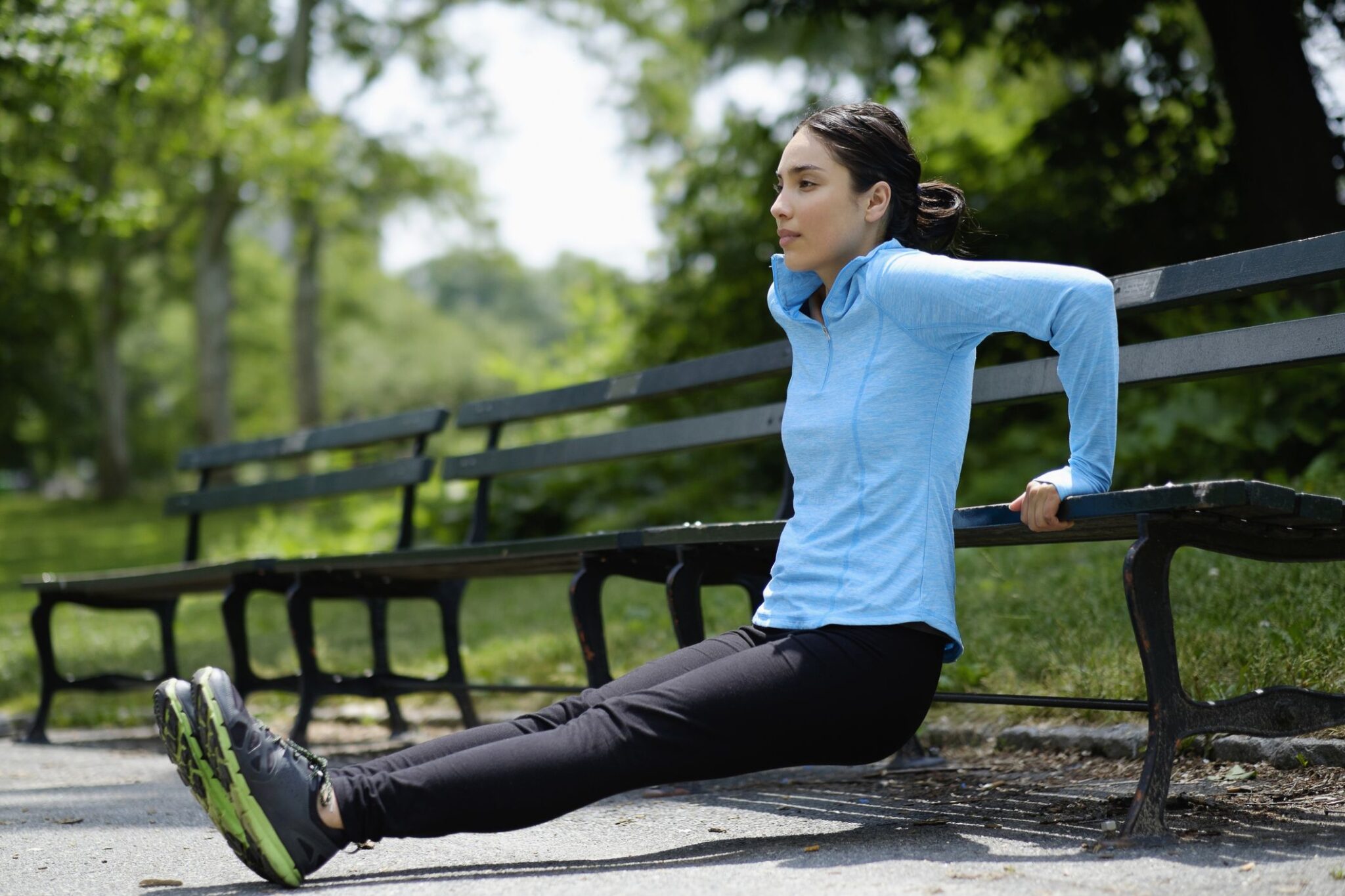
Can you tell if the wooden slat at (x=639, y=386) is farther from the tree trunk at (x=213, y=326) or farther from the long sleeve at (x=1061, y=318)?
the tree trunk at (x=213, y=326)

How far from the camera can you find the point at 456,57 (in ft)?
80.3

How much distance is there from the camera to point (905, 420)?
2703 millimetres

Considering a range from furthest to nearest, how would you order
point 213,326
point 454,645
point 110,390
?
point 110,390
point 213,326
point 454,645

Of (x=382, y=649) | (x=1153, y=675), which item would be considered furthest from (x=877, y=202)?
(x=382, y=649)

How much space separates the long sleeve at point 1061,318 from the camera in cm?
253

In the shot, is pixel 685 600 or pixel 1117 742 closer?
pixel 685 600

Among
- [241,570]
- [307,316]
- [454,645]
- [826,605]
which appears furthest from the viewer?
[307,316]

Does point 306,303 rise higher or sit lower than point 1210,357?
higher

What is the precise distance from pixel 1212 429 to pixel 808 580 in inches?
187

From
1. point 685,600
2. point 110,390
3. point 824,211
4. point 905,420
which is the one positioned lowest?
point 685,600

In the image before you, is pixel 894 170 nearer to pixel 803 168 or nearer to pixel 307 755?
pixel 803 168

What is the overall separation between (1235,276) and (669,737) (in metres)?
1.64

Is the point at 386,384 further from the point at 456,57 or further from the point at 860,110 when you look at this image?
the point at 860,110

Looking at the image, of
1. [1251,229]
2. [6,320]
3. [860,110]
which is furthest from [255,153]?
[860,110]
